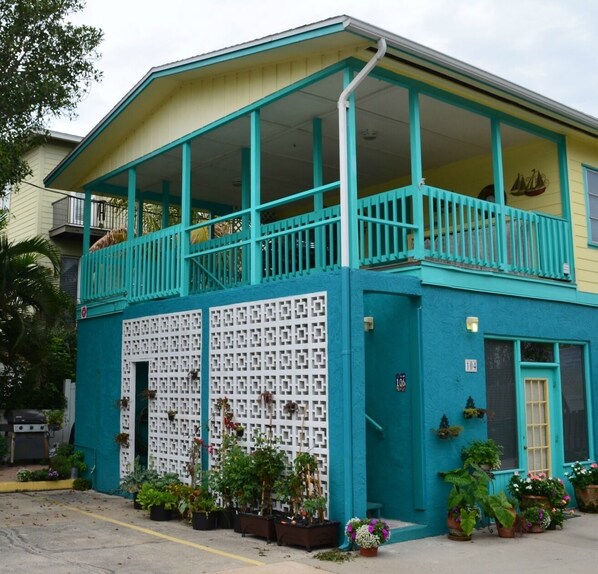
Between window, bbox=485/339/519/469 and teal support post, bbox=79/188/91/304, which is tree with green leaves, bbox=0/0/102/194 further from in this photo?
window, bbox=485/339/519/469

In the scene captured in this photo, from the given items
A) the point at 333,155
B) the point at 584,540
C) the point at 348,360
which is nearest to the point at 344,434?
the point at 348,360

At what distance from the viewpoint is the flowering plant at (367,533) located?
25.5ft

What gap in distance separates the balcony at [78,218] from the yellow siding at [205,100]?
7.16m

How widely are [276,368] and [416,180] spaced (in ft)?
9.61

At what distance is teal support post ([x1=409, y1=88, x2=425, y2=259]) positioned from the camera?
372 inches

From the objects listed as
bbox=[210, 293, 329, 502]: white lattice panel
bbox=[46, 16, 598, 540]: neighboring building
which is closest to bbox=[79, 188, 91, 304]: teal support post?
bbox=[46, 16, 598, 540]: neighboring building

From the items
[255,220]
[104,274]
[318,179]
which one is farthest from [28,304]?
[318,179]

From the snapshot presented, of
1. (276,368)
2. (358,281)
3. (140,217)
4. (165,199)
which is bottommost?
(276,368)

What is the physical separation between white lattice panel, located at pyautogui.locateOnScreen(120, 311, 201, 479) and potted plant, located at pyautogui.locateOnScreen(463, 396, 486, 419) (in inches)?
144

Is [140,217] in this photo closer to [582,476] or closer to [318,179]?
[318,179]

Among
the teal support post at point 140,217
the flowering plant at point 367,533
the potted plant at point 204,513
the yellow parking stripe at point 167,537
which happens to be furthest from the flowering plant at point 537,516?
the teal support post at point 140,217

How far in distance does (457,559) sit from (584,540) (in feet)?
6.52

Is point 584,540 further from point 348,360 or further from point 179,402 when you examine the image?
point 179,402

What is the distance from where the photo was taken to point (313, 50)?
9.57m
